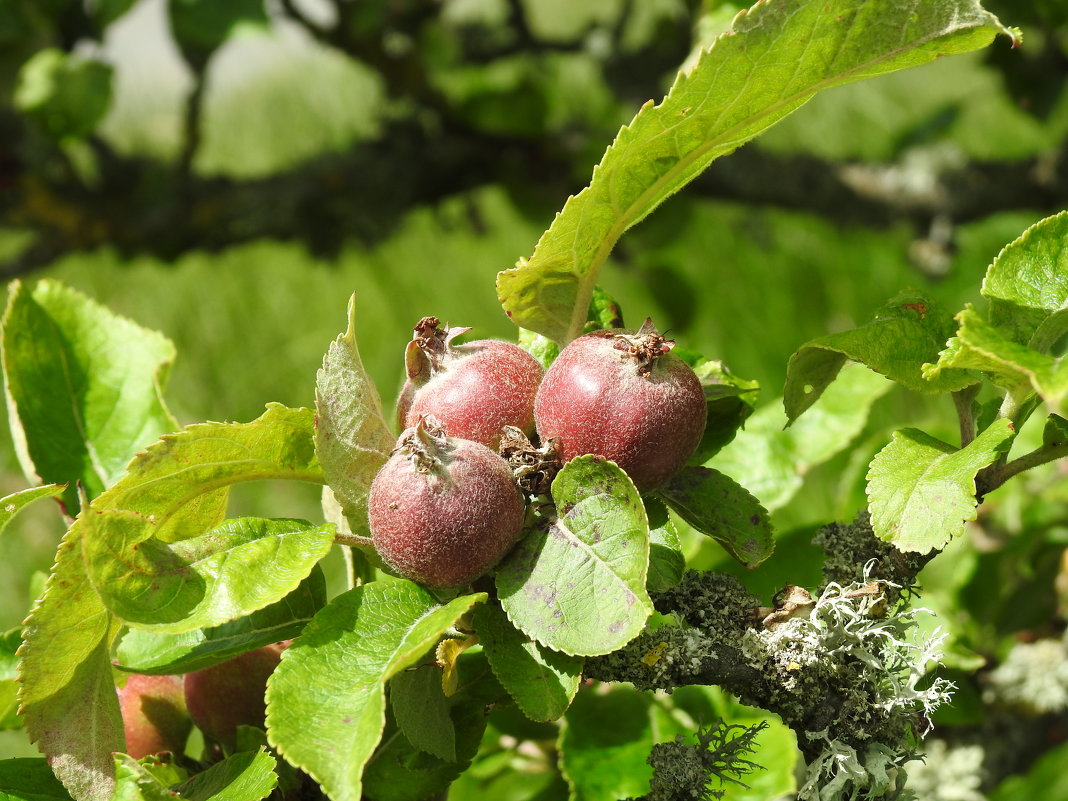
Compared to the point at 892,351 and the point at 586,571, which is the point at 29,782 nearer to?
the point at 586,571

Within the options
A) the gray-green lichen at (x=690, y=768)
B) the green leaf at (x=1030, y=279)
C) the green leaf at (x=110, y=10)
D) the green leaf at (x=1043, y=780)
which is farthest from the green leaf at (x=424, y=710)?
the green leaf at (x=110, y=10)

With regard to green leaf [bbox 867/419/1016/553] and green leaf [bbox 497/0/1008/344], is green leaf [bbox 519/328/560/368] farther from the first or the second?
green leaf [bbox 867/419/1016/553]

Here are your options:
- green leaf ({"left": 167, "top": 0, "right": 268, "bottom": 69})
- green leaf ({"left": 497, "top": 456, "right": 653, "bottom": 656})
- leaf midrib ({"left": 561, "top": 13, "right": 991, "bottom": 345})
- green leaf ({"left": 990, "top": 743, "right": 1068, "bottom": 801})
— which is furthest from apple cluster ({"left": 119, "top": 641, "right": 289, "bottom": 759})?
green leaf ({"left": 167, "top": 0, "right": 268, "bottom": 69})

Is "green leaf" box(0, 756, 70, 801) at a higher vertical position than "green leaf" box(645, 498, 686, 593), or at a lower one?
lower

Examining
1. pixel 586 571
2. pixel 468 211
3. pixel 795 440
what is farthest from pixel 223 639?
pixel 468 211

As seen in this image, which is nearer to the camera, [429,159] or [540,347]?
[540,347]

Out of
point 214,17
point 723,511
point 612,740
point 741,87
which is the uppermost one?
point 741,87
